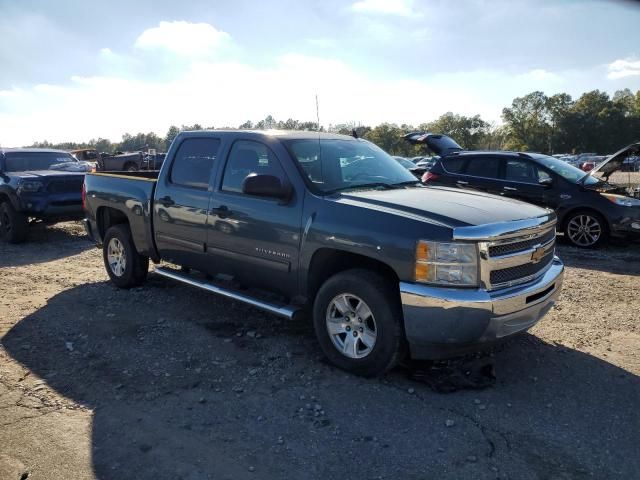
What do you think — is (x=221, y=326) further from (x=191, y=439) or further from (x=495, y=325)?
(x=495, y=325)

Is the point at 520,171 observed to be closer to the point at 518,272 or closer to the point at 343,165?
the point at 343,165

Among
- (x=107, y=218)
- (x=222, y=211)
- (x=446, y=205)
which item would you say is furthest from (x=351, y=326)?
(x=107, y=218)

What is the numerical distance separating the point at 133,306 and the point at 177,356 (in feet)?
5.34

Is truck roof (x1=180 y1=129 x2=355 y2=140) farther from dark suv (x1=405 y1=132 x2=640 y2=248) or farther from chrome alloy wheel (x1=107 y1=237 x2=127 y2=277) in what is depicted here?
dark suv (x1=405 y1=132 x2=640 y2=248)

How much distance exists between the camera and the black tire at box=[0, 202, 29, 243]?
33.1 feet

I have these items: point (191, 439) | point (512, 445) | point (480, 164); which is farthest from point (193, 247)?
point (480, 164)

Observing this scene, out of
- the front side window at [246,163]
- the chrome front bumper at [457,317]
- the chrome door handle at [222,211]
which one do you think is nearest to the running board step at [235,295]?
the chrome door handle at [222,211]

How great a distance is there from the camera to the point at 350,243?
3.95 m

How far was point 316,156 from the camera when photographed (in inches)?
188

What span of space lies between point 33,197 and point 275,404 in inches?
327

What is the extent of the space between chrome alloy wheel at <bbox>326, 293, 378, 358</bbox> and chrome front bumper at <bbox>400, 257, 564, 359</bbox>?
37cm

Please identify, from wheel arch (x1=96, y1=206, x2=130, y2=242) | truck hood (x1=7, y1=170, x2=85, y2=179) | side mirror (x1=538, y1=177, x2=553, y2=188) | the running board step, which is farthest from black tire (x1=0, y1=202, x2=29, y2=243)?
side mirror (x1=538, y1=177, x2=553, y2=188)

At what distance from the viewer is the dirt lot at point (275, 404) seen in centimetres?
303

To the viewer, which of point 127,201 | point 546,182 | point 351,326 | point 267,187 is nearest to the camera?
point 351,326
